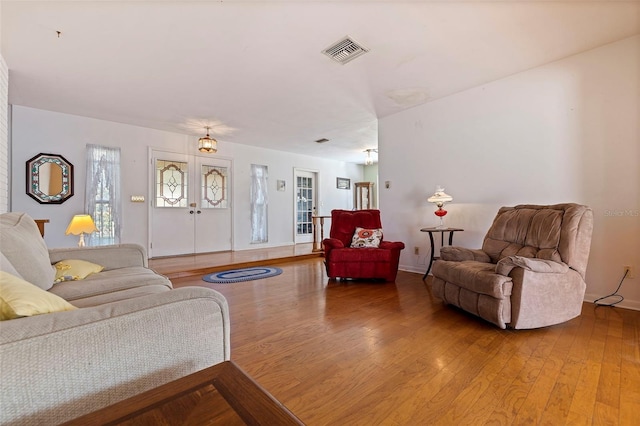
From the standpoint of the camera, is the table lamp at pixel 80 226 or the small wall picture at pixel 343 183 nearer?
the table lamp at pixel 80 226

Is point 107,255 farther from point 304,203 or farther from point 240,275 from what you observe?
point 304,203

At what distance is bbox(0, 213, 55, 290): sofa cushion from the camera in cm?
143

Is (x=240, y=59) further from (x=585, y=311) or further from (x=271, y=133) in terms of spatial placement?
(x=585, y=311)

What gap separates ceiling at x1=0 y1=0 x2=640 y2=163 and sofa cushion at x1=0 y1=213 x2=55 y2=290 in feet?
5.53

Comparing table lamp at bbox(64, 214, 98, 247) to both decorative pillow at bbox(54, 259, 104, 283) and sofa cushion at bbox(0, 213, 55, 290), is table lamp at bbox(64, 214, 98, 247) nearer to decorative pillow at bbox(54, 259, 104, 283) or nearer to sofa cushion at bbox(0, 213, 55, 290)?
decorative pillow at bbox(54, 259, 104, 283)

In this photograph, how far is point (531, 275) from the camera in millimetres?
2141

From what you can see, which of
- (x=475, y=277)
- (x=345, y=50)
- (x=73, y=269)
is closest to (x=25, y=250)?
(x=73, y=269)

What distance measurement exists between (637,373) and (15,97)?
21.9 ft

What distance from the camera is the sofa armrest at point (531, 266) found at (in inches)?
84.0

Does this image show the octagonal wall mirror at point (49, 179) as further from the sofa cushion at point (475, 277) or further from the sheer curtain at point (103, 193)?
the sofa cushion at point (475, 277)

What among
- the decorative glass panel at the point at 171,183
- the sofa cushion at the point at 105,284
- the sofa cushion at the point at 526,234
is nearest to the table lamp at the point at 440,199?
the sofa cushion at the point at 526,234

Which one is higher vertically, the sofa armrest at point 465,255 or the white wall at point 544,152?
the white wall at point 544,152

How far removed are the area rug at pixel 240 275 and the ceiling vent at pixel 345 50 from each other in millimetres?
2891

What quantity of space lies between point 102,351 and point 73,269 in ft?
5.65
